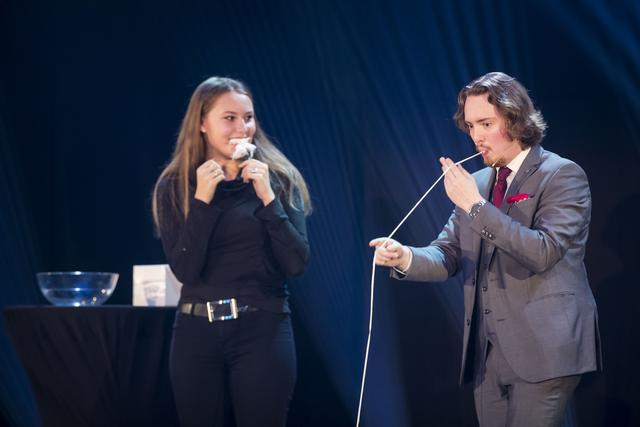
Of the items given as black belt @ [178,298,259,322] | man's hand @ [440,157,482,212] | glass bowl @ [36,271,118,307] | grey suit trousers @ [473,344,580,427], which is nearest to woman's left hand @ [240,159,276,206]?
black belt @ [178,298,259,322]

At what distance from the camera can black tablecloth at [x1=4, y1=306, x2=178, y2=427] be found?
2.68 metres

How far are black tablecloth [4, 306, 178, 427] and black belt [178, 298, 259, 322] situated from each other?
0.57m

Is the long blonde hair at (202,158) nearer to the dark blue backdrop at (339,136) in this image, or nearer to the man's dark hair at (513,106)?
the dark blue backdrop at (339,136)

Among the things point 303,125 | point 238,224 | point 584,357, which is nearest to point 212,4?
point 303,125

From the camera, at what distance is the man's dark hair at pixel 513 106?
82.2 inches

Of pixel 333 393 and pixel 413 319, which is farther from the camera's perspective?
pixel 333 393

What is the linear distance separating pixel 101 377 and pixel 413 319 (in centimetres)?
116

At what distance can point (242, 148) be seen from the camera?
247 centimetres

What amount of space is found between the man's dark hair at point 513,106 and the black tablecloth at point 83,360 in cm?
142

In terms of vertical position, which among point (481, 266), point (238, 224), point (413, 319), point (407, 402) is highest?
point (238, 224)

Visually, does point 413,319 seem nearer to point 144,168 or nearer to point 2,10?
point 144,168

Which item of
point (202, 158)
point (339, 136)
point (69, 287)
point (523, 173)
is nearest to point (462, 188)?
point (523, 173)

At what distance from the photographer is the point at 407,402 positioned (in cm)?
292

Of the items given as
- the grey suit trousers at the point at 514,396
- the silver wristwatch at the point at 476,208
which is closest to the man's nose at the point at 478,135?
the silver wristwatch at the point at 476,208
